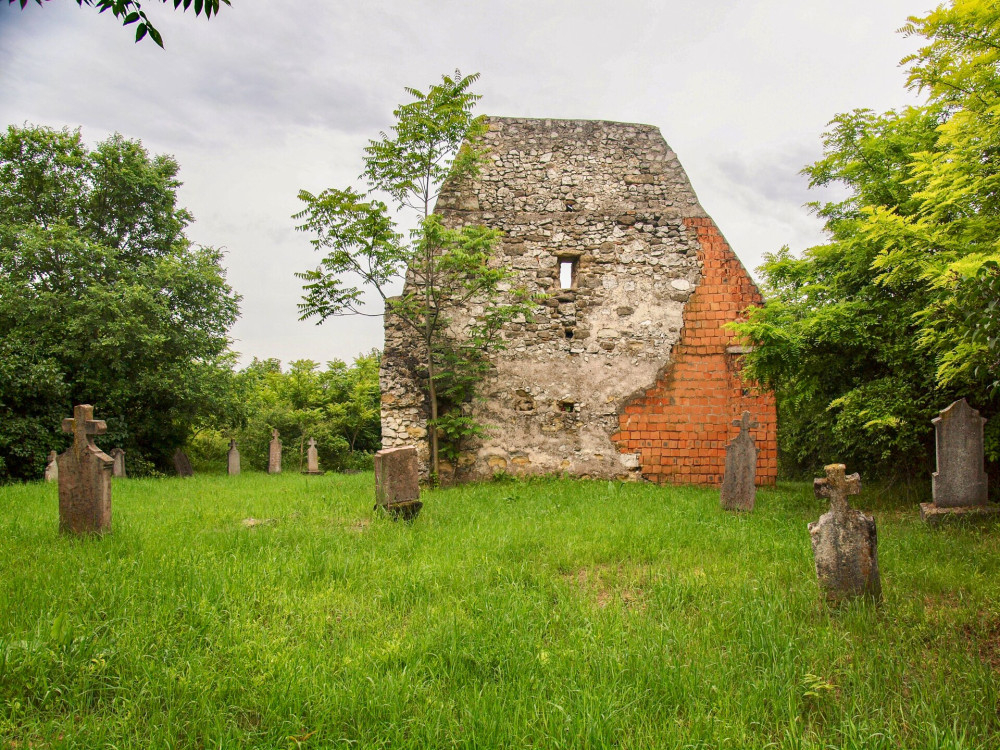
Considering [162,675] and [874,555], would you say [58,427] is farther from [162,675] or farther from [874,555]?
[874,555]

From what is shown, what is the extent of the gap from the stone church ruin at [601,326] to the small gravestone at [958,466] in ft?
10.9

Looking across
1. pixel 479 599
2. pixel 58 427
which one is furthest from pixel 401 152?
pixel 58 427

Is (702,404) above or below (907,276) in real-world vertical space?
below

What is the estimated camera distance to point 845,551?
3.90 m

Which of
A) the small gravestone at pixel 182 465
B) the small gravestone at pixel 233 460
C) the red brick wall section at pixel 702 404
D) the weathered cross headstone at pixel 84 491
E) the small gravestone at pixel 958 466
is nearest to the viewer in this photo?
the weathered cross headstone at pixel 84 491

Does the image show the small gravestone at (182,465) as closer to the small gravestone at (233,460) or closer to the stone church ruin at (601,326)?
the small gravestone at (233,460)

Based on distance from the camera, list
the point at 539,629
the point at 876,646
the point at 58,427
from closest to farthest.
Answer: the point at 876,646, the point at 539,629, the point at 58,427

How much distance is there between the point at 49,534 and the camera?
539cm

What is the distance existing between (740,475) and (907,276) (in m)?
3.23

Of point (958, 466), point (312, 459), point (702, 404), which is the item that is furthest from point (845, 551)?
point (312, 459)

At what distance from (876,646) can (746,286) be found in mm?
8161

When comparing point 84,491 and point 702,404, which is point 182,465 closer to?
point 84,491

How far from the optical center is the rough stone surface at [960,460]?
655 centimetres

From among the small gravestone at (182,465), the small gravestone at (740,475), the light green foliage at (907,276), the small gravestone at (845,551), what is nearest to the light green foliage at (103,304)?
the small gravestone at (182,465)
